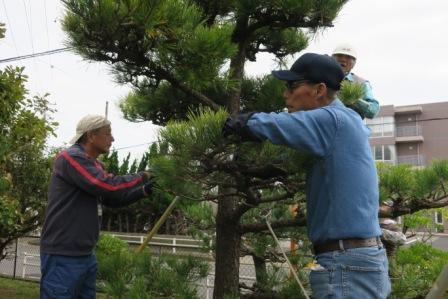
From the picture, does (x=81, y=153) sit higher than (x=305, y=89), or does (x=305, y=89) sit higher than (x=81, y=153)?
(x=305, y=89)

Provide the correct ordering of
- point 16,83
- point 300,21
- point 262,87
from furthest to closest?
point 16,83, point 262,87, point 300,21

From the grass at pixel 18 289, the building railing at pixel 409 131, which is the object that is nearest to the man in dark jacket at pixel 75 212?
the grass at pixel 18 289

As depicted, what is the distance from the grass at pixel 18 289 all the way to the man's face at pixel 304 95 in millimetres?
4612

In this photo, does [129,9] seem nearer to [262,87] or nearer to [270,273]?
[262,87]

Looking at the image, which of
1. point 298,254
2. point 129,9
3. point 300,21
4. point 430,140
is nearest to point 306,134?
point 129,9

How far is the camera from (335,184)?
1.55 metres

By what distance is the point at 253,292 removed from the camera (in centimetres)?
296

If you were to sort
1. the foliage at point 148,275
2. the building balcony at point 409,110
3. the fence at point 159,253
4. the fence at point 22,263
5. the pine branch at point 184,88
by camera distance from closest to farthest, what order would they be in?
the foliage at point 148,275
the pine branch at point 184,88
the fence at point 159,253
the fence at point 22,263
the building balcony at point 409,110

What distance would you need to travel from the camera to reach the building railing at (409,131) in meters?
28.2

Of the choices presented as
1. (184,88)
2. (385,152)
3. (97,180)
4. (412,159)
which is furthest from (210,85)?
(385,152)

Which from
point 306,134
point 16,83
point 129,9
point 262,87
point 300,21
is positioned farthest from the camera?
point 16,83

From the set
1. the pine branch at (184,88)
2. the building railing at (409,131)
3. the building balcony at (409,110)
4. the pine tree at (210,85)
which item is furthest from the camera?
the building railing at (409,131)

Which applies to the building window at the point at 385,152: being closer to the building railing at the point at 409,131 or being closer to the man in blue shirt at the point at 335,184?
the building railing at the point at 409,131

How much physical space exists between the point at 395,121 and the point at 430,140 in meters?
2.31
